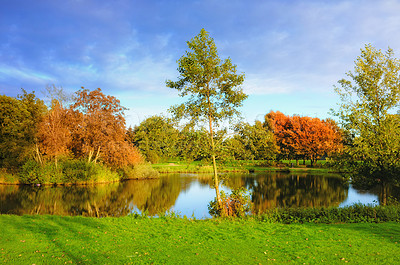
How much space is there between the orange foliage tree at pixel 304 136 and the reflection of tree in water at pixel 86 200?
1327 inches

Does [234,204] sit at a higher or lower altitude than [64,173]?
lower

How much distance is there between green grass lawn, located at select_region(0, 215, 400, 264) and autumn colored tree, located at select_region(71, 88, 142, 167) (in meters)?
20.5

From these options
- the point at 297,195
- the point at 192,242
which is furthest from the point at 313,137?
the point at 192,242

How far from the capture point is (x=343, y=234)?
10.6 m

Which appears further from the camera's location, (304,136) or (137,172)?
(304,136)

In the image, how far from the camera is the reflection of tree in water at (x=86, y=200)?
19.0m

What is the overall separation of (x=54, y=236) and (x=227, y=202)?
8.16 meters

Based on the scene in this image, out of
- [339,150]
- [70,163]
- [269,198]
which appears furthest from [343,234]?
[70,163]

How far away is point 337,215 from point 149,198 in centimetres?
1628

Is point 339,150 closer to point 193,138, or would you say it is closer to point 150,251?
point 193,138

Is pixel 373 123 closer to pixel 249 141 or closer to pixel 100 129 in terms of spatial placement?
pixel 249 141

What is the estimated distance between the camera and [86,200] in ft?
75.1

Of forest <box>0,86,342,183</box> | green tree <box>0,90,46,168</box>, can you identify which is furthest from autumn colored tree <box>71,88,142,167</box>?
green tree <box>0,90,46,168</box>

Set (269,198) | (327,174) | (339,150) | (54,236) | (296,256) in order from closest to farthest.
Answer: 1. (296,256)
2. (54,236)
3. (339,150)
4. (269,198)
5. (327,174)
